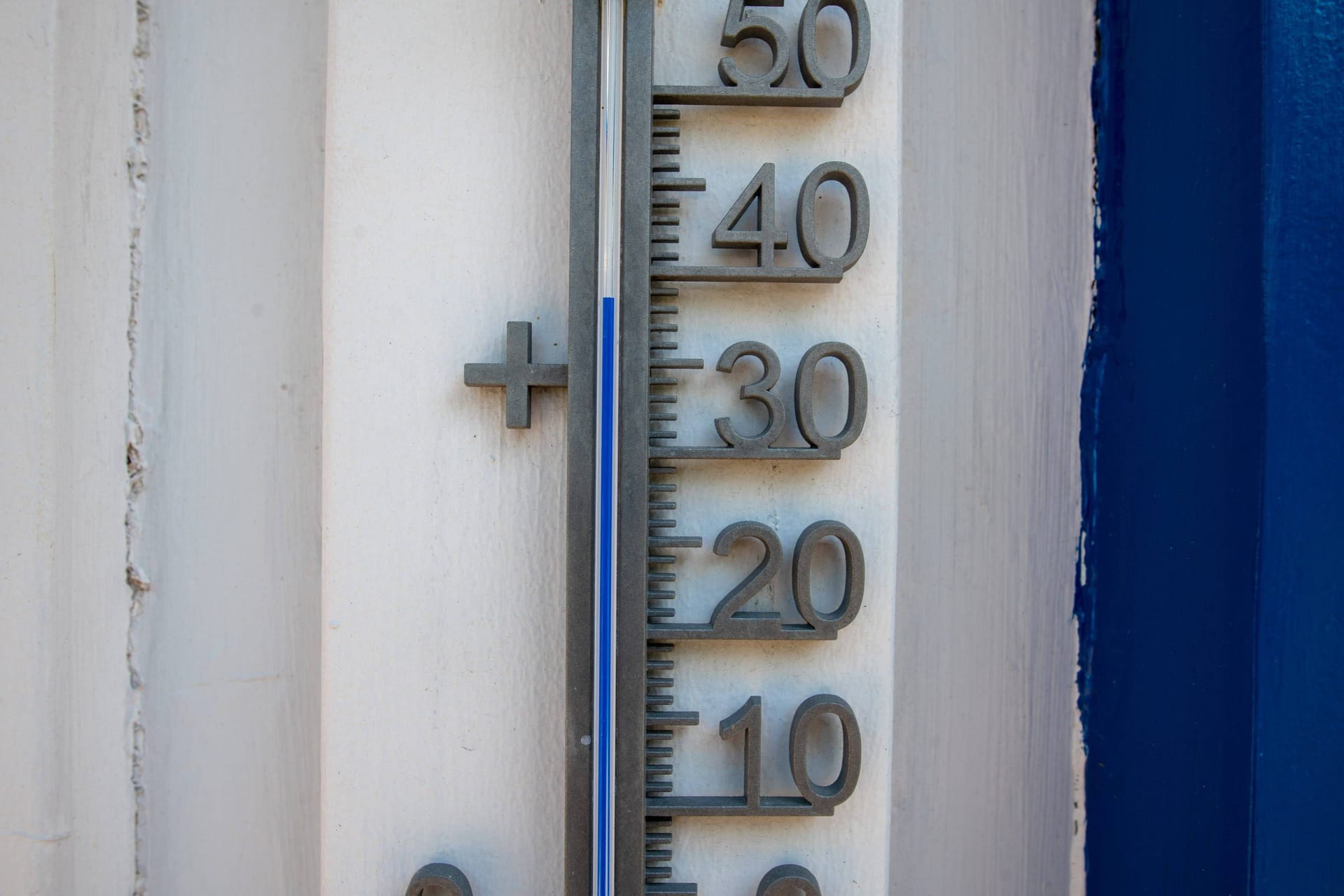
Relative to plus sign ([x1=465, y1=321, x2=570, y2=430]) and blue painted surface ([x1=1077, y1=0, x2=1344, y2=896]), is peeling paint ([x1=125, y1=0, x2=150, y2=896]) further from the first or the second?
blue painted surface ([x1=1077, y1=0, x2=1344, y2=896])

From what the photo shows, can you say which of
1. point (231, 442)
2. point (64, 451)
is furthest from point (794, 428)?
point (64, 451)

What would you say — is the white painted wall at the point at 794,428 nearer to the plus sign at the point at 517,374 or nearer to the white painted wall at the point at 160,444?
the plus sign at the point at 517,374

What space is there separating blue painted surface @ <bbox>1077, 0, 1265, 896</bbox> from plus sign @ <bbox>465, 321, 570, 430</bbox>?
0.47 meters

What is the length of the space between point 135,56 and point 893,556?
770 millimetres

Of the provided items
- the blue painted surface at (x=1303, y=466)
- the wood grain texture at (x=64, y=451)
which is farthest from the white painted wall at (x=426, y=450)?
the blue painted surface at (x=1303, y=466)

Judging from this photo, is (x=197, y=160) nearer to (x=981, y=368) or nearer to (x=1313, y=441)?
(x=981, y=368)

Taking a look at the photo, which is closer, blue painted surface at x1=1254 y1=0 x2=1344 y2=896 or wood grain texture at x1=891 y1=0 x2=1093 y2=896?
blue painted surface at x1=1254 y1=0 x2=1344 y2=896

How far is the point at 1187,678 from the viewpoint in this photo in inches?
23.3

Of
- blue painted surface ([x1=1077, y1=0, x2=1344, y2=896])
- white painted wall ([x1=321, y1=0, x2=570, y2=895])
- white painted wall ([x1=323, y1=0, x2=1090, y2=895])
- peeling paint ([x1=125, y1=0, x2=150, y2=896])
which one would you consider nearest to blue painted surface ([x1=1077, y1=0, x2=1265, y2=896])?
blue painted surface ([x1=1077, y1=0, x2=1344, y2=896])

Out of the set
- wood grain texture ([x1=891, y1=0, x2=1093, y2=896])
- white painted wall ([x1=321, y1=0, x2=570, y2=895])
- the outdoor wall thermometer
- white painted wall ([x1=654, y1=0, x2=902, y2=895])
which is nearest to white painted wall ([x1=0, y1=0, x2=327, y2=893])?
white painted wall ([x1=321, y1=0, x2=570, y2=895])

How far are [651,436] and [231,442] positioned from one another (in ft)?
1.27

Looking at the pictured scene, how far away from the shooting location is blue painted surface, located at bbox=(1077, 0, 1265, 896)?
55cm

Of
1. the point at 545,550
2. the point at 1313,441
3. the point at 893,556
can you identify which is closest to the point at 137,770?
the point at 545,550

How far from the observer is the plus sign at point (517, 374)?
612mm
